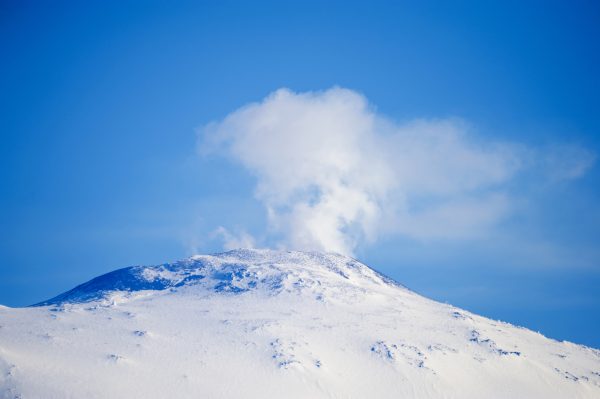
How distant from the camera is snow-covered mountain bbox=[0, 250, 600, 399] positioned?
138750mm

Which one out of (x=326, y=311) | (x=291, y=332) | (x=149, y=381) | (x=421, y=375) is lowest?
(x=149, y=381)

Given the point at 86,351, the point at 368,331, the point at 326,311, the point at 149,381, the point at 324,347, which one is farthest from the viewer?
the point at 326,311

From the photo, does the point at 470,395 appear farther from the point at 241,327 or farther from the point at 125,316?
the point at 125,316

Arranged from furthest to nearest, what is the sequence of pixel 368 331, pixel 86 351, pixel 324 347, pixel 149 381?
pixel 368 331 < pixel 324 347 < pixel 86 351 < pixel 149 381

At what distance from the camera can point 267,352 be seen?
512 feet

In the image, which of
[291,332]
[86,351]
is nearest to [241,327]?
[291,332]

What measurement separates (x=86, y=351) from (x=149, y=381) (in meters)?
20.4

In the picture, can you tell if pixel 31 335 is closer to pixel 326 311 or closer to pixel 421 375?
pixel 326 311

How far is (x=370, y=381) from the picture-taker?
494ft

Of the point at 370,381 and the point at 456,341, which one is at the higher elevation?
the point at 456,341

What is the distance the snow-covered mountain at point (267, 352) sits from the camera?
5463 inches

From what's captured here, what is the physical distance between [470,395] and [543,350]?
48035 mm

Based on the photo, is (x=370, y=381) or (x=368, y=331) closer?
(x=370, y=381)

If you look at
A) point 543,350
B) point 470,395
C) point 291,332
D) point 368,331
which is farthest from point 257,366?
point 543,350
